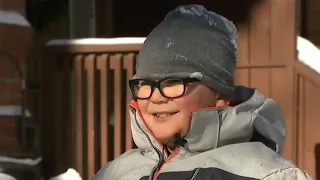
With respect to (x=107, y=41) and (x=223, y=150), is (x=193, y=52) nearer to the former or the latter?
(x=223, y=150)

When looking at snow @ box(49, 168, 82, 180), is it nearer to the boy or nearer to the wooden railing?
the wooden railing

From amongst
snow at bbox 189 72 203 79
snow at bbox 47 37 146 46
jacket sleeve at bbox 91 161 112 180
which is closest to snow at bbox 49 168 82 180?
snow at bbox 47 37 146 46

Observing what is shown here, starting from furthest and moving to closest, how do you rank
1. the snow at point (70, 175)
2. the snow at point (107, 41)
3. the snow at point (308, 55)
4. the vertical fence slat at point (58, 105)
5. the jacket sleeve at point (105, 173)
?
the snow at point (308, 55), the vertical fence slat at point (58, 105), the snow at point (107, 41), the snow at point (70, 175), the jacket sleeve at point (105, 173)

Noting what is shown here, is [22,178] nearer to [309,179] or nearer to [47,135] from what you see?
[47,135]

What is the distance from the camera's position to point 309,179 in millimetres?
2055

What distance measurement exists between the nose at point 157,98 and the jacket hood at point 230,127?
0.10 meters

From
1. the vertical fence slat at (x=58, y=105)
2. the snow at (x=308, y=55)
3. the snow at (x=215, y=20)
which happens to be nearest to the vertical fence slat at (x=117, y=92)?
the vertical fence slat at (x=58, y=105)

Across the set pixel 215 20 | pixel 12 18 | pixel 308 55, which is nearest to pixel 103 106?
pixel 12 18

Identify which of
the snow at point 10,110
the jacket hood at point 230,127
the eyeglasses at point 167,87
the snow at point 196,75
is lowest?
the snow at point 10,110

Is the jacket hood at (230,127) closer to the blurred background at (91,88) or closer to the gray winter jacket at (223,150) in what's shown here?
the gray winter jacket at (223,150)

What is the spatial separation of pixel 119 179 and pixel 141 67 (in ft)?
1.27

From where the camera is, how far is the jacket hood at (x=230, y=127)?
2152 mm

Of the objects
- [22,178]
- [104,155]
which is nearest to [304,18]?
[104,155]

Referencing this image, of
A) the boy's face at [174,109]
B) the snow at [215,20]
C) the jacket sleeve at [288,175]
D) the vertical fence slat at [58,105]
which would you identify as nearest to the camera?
the jacket sleeve at [288,175]
